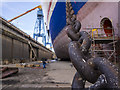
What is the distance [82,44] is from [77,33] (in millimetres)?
116

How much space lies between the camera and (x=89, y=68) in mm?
422

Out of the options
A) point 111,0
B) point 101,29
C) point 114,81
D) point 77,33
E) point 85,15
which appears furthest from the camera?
point 85,15

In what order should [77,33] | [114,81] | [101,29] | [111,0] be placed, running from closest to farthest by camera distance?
[114,81] → [77,33] → [111,0] → [101,29]

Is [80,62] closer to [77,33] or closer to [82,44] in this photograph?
[82,44]

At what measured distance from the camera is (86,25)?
159 inches

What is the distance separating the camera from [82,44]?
21.5 inches

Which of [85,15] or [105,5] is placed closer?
[105,5]

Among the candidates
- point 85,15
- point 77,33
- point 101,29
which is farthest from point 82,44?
point 85,15

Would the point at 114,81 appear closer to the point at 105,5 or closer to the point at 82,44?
the point at 82,44

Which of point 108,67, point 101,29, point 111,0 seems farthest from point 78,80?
point 101,29

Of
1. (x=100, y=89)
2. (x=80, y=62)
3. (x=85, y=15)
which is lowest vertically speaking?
(x=100, y=89)

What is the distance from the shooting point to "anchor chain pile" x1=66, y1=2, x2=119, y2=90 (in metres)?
0.36

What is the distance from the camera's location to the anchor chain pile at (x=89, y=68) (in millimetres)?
356

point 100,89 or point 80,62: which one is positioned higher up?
point 80,62
